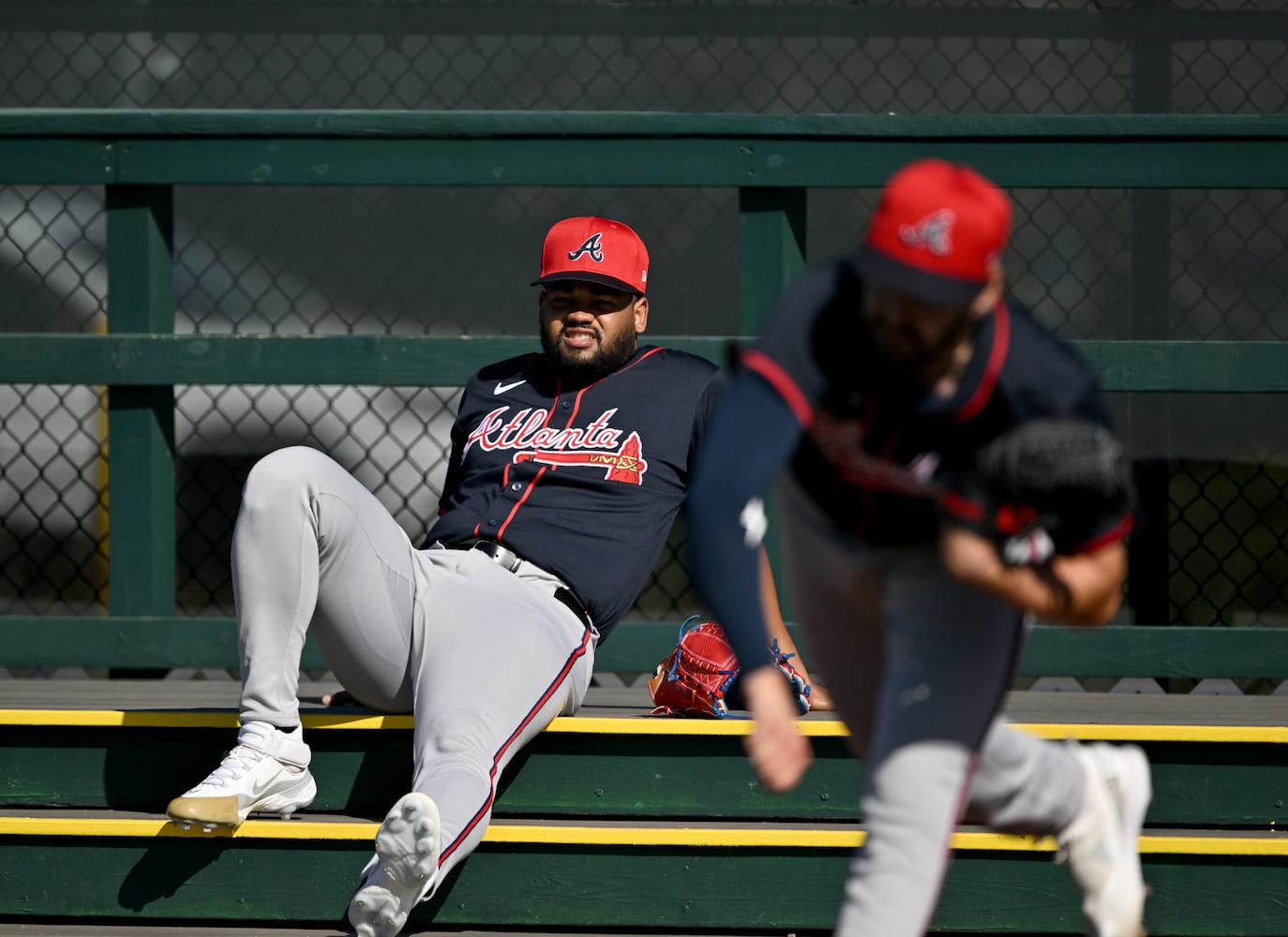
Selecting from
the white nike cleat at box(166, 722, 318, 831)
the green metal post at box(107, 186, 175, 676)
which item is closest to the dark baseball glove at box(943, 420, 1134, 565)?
the white nike cleat at box(166, 722, 318, 831)

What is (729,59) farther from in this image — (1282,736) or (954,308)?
(954,308)

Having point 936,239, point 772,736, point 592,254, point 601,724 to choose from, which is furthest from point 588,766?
point 936,239

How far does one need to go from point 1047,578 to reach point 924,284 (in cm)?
42

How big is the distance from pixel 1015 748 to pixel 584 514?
135 centimetres

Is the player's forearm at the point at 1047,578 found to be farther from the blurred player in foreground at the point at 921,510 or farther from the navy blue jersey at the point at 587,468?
the navy blue jersey at the point at 587,468

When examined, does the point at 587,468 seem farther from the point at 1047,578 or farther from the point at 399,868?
the point at 1047,578

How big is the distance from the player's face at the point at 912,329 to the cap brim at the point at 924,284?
0.02 meters

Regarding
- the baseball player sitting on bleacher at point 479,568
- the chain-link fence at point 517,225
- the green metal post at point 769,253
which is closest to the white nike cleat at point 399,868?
the baseball player sitting on bleacher at point 479,568

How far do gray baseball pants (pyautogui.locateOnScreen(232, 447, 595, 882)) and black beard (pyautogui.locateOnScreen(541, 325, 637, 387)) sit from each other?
0.51 metres

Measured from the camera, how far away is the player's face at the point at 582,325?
11.1 ft

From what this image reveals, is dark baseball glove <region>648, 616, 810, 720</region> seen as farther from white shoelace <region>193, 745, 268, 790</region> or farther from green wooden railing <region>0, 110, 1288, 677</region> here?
white shoelace <region>193, 745, 268, 790</region>

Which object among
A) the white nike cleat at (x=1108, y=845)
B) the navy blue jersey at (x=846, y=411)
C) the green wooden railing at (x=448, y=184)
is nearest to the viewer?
the navy blue jersey at (x=846, y=411)

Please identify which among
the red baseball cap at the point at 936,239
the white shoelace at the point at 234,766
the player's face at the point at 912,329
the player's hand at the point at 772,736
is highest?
the red baseball cap at the point at 936,239

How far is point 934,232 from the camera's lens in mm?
1765
